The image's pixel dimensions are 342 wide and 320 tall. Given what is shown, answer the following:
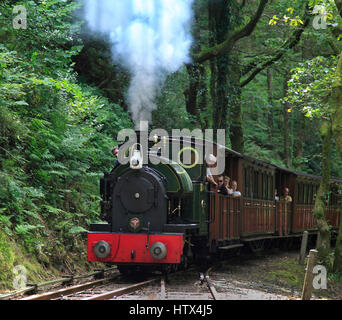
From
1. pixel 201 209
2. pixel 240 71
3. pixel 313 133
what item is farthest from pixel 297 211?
pixel 313 133

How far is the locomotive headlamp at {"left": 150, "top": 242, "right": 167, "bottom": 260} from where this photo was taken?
956cm

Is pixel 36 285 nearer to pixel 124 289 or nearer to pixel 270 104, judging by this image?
pixel 124 289

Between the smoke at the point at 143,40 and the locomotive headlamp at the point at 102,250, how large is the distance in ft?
10.4

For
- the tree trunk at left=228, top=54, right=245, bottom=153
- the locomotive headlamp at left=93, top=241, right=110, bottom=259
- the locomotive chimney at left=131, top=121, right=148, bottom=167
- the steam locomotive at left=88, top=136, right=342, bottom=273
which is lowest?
the locomotive headlamp at left=93, top=241, right=110, bottom=259

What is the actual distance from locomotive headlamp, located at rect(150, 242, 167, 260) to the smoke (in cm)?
331

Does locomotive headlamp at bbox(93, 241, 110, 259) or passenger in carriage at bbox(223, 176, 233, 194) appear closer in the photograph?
locomotive headlamp at bbox(93, 241, 110, 259)

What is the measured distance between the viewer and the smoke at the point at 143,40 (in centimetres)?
1235

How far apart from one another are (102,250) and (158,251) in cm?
101

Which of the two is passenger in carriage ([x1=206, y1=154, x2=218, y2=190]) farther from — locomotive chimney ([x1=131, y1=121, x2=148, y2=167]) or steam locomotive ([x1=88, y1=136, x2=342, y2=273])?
locomotive chimney ([x1=131, y1=121, x2=148, y2=167])

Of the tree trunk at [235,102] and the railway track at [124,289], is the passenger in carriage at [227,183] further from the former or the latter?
the tree trunk at [235,102]

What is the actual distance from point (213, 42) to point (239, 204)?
29.7 ft

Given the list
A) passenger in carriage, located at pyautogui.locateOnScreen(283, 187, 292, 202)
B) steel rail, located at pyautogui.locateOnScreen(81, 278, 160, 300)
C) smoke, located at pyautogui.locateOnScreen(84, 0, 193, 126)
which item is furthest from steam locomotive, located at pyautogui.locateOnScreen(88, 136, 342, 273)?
passenger in carriage, located at pyautogui.locateOnScreen(283, 187, 292, 202)

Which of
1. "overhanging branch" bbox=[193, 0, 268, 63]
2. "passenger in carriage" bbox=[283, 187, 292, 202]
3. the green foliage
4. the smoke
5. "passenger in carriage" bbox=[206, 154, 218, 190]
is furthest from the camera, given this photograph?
"overhanging branch" bbox=[193, 0, 268, 63]

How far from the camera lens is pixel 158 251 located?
9578 millimetres
